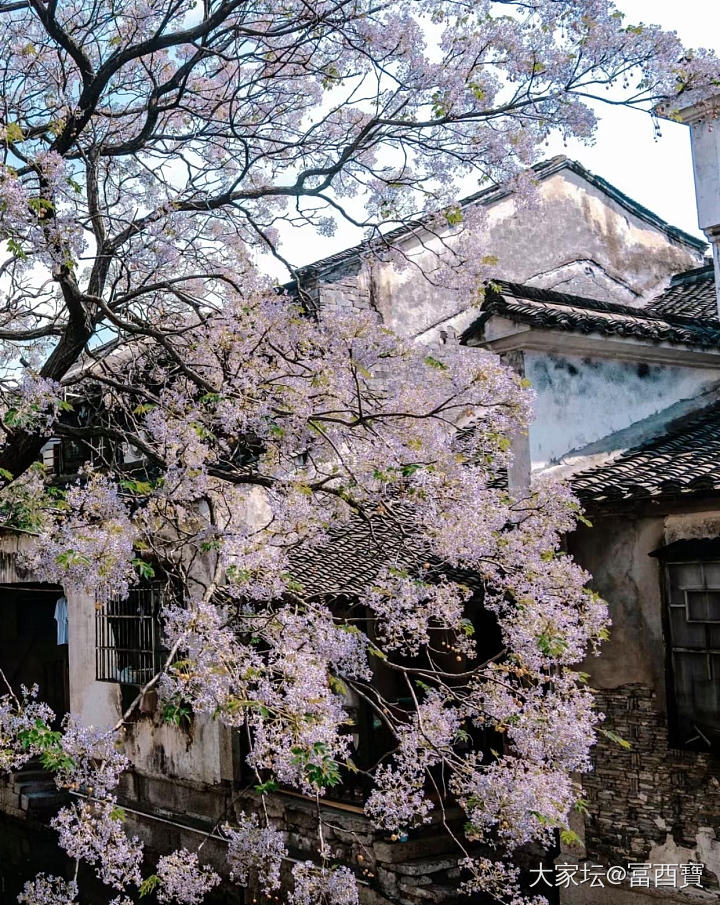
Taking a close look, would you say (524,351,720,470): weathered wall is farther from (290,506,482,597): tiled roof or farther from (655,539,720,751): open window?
(655,539,720,751): open window

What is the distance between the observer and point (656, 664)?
8.81 meters

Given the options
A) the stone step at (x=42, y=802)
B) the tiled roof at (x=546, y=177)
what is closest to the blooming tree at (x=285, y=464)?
the tiled roof at (x=546, y=177)

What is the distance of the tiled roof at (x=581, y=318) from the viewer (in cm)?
902

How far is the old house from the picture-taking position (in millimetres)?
8445

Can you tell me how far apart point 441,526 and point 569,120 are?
3.08 metres

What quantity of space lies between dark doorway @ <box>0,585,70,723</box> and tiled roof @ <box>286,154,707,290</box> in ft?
30.1

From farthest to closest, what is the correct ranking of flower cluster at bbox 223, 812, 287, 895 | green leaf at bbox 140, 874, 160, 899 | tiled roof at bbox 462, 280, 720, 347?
tiled roof at bbox 462, 280, 720, 347, flower cluster at bbox 223, 812, 287, 895, green leaf at bbox 140, 874, 160, 899

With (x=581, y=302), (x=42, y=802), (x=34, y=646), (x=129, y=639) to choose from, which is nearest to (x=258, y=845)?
(x=581, y=302)

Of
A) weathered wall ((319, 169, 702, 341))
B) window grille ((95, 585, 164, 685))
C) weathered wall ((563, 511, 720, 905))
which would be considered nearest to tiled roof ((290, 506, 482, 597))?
weathered wall ((563, 511, 720, 905))

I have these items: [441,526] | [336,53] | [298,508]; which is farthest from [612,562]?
[336,53]

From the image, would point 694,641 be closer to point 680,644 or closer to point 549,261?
point 680,644

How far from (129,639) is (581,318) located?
8569mm

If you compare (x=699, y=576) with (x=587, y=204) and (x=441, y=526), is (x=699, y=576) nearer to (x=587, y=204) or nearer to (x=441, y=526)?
(x=441, y=526)

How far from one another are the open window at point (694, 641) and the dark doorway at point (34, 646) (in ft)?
45.3
